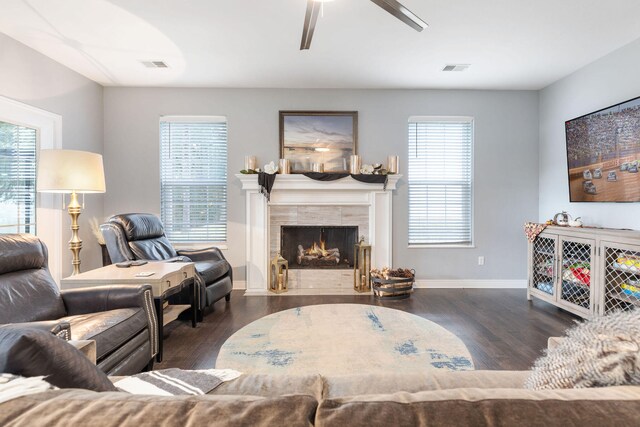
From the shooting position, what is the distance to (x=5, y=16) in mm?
2770

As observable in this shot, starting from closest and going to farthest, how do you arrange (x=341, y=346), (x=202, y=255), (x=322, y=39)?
(x=341, y=346), (x=322, y=39), (x=202, y=255)

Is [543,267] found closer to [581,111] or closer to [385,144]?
[581,111]

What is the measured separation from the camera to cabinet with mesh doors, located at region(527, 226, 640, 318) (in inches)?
111

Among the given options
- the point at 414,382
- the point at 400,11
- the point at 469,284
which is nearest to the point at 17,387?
the point at 414,382

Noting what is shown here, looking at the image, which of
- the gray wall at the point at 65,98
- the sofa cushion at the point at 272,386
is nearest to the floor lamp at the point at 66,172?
the gray wall at the point at 65,98

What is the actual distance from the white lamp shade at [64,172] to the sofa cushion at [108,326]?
1.15 meters

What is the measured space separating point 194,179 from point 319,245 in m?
1.97

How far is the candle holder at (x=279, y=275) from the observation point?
427 cm

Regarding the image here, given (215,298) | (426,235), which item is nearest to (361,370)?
(215,298)

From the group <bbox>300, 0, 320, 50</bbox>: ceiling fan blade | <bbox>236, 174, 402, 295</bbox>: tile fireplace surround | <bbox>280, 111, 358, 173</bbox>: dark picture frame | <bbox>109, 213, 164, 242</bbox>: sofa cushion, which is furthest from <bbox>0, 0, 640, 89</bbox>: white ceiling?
<bbox>109, 213, 164, 242</bbox>: sofa cushion

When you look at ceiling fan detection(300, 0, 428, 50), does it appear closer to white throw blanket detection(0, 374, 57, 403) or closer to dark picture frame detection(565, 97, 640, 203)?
white throw blanket detection(0, 374, 57, 403)

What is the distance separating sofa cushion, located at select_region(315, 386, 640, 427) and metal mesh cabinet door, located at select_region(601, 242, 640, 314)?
2964mm

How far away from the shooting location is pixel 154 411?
21.8 inches

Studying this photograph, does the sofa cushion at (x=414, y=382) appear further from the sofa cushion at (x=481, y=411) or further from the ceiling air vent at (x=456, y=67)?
the ceiling air vent at (x=456, y=67)
